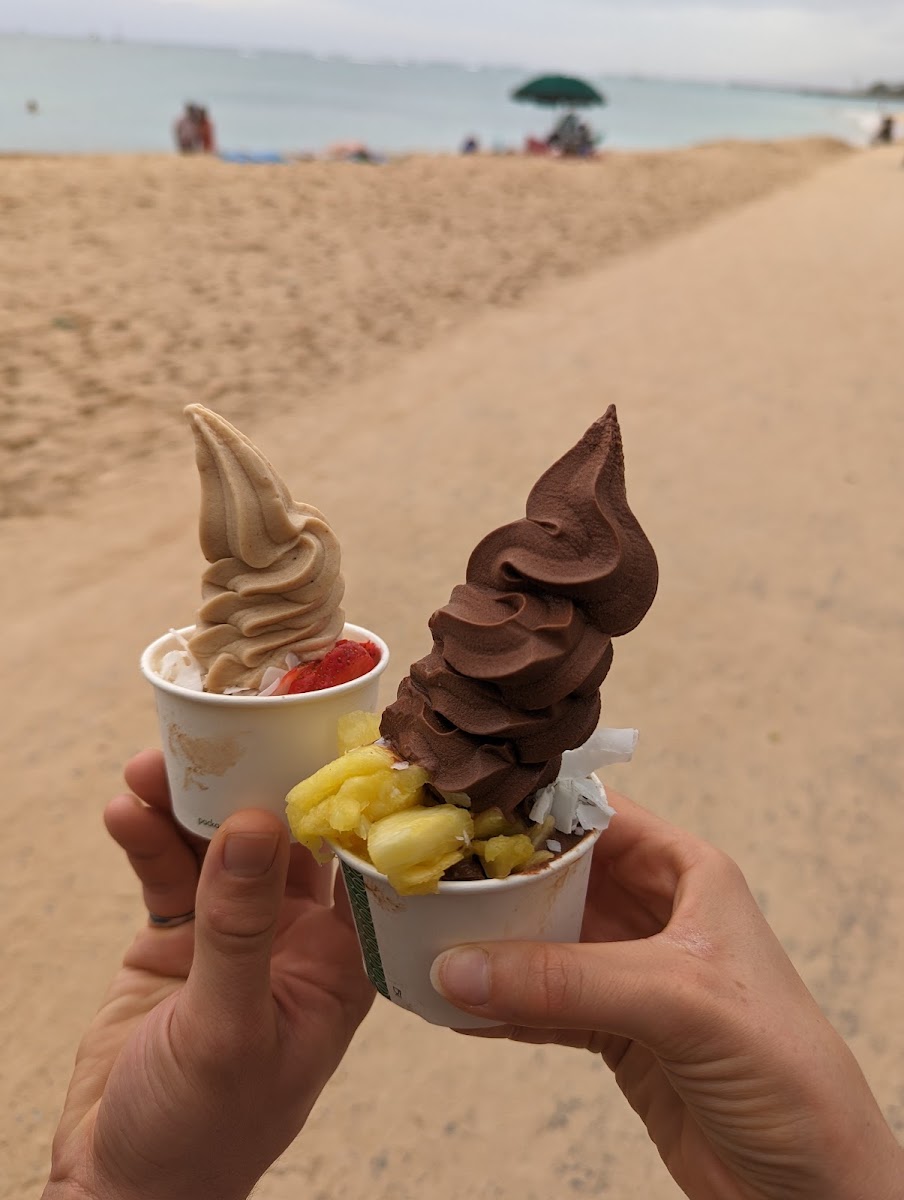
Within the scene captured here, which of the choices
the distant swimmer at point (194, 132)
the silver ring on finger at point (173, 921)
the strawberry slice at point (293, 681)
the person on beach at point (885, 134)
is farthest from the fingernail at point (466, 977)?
the person on beach at point (885, 134)

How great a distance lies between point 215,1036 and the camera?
1933 millimetres

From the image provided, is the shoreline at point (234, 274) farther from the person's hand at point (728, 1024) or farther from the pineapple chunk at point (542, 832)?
the person's hand at point (728, 1024)

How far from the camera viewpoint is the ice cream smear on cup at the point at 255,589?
2350 mm

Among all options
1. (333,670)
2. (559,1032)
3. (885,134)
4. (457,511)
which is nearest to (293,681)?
(333,670)

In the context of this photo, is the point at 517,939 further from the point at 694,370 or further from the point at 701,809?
the point at 694,370

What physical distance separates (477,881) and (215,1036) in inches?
24.6

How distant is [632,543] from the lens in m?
1.94

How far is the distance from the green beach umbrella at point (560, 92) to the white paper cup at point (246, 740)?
29.3m

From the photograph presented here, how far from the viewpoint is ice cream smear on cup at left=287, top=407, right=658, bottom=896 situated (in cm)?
182

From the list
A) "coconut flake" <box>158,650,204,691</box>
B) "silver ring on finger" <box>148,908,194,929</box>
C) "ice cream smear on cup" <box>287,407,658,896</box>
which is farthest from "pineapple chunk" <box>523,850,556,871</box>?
"silver ring on finger" <box>148,908,194,929</box>

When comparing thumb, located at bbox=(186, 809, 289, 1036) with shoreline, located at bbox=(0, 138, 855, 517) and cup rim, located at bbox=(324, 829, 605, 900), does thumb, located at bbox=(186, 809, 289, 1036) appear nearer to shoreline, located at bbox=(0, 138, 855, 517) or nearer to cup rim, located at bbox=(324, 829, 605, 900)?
cup rim, located at bbox=(324, 829, 605, 900)

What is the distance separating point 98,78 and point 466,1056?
82830mm

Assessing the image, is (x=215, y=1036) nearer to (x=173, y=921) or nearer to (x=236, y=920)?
(x=236, y=920)

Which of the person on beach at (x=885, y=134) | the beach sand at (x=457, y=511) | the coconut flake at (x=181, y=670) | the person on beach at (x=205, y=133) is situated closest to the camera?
the coconut flake at (x=181, y=670)
